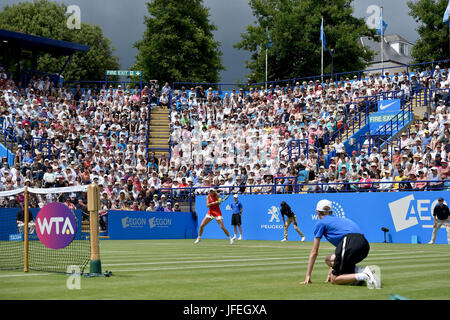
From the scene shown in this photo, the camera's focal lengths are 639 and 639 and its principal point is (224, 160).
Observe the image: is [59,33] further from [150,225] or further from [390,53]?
[390,53]

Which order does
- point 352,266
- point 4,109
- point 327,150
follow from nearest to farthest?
point 352,266 < point 327,150 < point 4,109

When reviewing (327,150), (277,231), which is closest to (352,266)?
(277,231)

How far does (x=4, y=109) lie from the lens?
118 feet

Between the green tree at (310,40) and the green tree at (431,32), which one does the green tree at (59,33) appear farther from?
the green tree at (431,32)

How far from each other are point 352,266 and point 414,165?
1794 centimetres

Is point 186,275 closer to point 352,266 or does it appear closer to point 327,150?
point 352,266

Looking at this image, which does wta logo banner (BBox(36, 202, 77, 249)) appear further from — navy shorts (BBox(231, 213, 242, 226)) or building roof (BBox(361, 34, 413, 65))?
building roof (BBox(361, 34, 413, 65))

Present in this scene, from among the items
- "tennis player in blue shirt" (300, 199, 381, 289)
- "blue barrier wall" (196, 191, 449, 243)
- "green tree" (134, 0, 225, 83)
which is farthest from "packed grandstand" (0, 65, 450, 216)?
"green tree" (134, 0, 225, 83)

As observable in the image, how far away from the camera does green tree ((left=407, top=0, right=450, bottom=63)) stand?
57.5m

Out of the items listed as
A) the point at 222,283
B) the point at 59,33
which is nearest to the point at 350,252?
the point at 222,283

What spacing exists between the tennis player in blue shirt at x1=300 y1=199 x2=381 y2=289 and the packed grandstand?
1619cm

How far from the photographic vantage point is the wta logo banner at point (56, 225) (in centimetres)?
1161

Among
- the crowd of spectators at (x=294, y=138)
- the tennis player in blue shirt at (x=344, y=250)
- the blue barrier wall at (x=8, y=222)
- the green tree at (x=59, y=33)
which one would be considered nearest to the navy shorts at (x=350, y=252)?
the tennis player in blue shirt at (x=344, y=250)

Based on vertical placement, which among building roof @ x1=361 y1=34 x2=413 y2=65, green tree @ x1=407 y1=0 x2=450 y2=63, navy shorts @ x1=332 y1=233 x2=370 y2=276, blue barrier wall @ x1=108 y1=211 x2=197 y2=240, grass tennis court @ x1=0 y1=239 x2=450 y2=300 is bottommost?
blue barrier wall @ x1=108 y1=211 x2=197 y2=240
